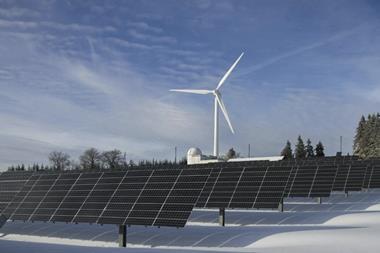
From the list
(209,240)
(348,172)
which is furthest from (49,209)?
(348,172)

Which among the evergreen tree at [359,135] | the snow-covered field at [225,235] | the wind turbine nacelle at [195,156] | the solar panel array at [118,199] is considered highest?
the evergreen tree at [359,135]

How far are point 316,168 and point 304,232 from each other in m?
22.1

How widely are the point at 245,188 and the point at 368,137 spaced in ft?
359

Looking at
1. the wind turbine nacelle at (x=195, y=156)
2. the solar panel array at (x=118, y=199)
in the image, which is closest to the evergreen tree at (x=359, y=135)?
the wind turbine nacelle at (x=195, y=156)

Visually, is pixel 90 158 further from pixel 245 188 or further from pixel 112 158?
pixel 245 188

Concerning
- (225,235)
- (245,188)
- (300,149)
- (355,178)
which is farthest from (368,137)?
(225,235)

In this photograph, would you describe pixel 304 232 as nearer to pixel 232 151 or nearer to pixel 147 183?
pixel 147 183

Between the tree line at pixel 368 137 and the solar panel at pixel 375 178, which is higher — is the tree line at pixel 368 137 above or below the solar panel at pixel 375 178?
above

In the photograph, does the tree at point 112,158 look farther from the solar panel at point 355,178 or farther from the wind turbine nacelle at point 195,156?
the solar panel at point 355,178

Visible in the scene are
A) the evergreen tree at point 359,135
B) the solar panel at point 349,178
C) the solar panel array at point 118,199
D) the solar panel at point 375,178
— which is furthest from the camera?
the evergreen tree at point 359,135

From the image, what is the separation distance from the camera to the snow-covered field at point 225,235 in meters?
17.2

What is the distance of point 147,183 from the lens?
22062 millimetres

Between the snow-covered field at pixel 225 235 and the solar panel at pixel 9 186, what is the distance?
1.47 metres

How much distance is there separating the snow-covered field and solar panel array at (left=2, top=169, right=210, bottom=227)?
1.23 m
